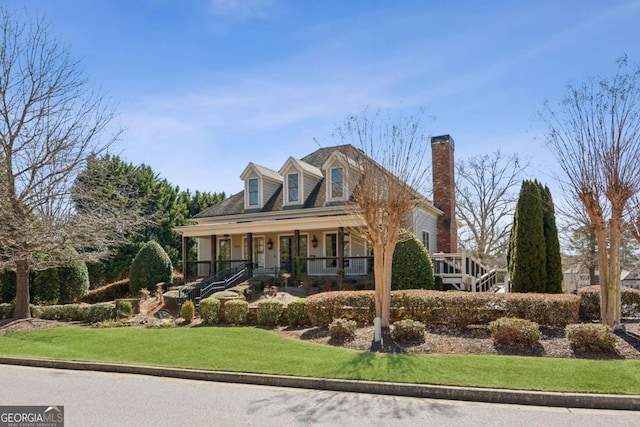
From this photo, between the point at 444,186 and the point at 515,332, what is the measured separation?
14.4 m

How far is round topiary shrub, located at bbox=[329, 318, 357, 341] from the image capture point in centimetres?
1159

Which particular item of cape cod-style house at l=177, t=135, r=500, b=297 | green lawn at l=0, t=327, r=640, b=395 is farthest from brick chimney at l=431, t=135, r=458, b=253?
green lawn at l=0, t=327, r=640, b=395

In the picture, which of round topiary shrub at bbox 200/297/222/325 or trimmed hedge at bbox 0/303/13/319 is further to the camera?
trimmed hedge at bbox 0/303/13/319

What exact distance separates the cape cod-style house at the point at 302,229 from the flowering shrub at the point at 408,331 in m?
9.23

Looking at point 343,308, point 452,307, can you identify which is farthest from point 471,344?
point 343,308

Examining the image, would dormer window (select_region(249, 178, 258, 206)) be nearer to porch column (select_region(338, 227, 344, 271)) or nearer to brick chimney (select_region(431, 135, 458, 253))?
porch column (select_region(338, 227, 344, 271))

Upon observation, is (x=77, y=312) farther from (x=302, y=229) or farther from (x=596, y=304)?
(x=596, y=304)

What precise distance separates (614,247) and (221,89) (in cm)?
1032

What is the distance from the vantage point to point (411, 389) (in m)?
→ 7.78

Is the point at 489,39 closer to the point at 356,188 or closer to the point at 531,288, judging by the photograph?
the point at 356,188

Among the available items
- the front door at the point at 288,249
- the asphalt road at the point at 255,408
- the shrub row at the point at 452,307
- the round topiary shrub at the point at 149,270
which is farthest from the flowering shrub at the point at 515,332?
the round topiary shrub at the point at 149,270

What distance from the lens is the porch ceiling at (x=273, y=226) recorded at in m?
21.1

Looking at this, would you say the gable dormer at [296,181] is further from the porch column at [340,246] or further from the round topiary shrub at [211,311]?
the round topiary shrub at [211,311]

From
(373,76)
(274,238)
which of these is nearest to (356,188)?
(373,76)
